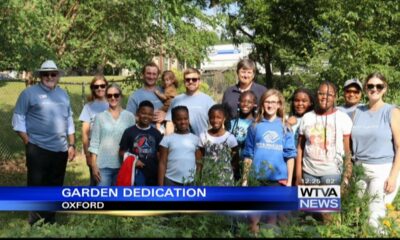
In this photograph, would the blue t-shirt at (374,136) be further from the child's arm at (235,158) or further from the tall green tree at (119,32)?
the tall green tree at (119,32)

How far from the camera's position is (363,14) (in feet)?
39.8

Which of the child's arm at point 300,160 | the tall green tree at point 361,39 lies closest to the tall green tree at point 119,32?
the tall green tree at point 361,39

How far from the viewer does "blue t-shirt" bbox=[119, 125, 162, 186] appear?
5.20 meters

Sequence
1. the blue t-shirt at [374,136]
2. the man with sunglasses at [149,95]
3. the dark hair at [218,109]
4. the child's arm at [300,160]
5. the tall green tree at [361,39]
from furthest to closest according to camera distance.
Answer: the tall green tree at [361,39]
the man with sunglasses at [149,95]
the dark hair at [218,109]
the child's arm at [300,160]
the blue t-shirt at [374,136]

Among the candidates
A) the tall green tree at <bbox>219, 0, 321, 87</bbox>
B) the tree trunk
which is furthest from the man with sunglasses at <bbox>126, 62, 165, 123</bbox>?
the tree trunk

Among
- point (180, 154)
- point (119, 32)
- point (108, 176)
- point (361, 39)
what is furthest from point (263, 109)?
point (361, 39)

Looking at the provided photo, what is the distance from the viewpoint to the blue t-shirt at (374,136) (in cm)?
461

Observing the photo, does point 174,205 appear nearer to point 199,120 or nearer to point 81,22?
point 199,120

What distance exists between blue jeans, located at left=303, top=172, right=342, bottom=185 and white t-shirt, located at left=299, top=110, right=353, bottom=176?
0.03m

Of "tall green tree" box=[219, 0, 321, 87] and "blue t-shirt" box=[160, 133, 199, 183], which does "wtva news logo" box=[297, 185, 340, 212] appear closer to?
"blue t-shirt" box=[160, 133, 199, 183]

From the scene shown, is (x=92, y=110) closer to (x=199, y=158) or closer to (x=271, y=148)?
(x=199, y=158)

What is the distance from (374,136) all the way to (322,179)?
590mm

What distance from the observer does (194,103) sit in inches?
215

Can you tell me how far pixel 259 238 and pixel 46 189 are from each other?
2.05 meters
